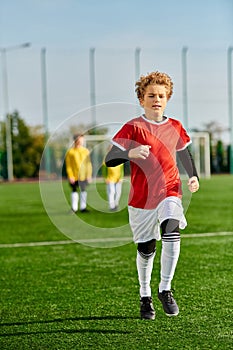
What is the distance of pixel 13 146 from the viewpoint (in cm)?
4556

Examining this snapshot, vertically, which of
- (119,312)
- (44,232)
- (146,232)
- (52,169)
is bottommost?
(52,169)

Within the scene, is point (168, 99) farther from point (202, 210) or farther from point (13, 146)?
point (13, 146)

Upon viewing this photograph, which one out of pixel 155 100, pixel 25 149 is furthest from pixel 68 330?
pixel 25 149

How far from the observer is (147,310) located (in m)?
4.64

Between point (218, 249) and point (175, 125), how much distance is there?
3.96m

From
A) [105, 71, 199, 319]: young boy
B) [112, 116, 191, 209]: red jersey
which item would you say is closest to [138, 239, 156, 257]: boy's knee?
A: [105, 71, 199, 319]: young boy

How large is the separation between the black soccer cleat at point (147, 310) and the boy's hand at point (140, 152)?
107cm

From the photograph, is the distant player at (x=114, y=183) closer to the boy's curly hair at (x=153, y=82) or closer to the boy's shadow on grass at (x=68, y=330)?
the boy's shadow on grass at (x=68, y=330)

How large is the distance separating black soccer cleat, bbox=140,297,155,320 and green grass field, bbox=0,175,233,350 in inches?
1.9

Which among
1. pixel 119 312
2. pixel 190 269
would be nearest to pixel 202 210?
pixel 190 269

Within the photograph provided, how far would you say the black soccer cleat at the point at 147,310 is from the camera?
4617 mm

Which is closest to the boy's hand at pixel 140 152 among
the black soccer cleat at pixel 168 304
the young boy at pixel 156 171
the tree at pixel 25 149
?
the young boy at pixel 156 171

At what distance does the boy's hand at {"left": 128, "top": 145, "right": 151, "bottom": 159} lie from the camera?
4.24m

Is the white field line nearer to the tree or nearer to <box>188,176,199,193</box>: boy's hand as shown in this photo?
<box>188,176,199,193</box>: boy's hand
